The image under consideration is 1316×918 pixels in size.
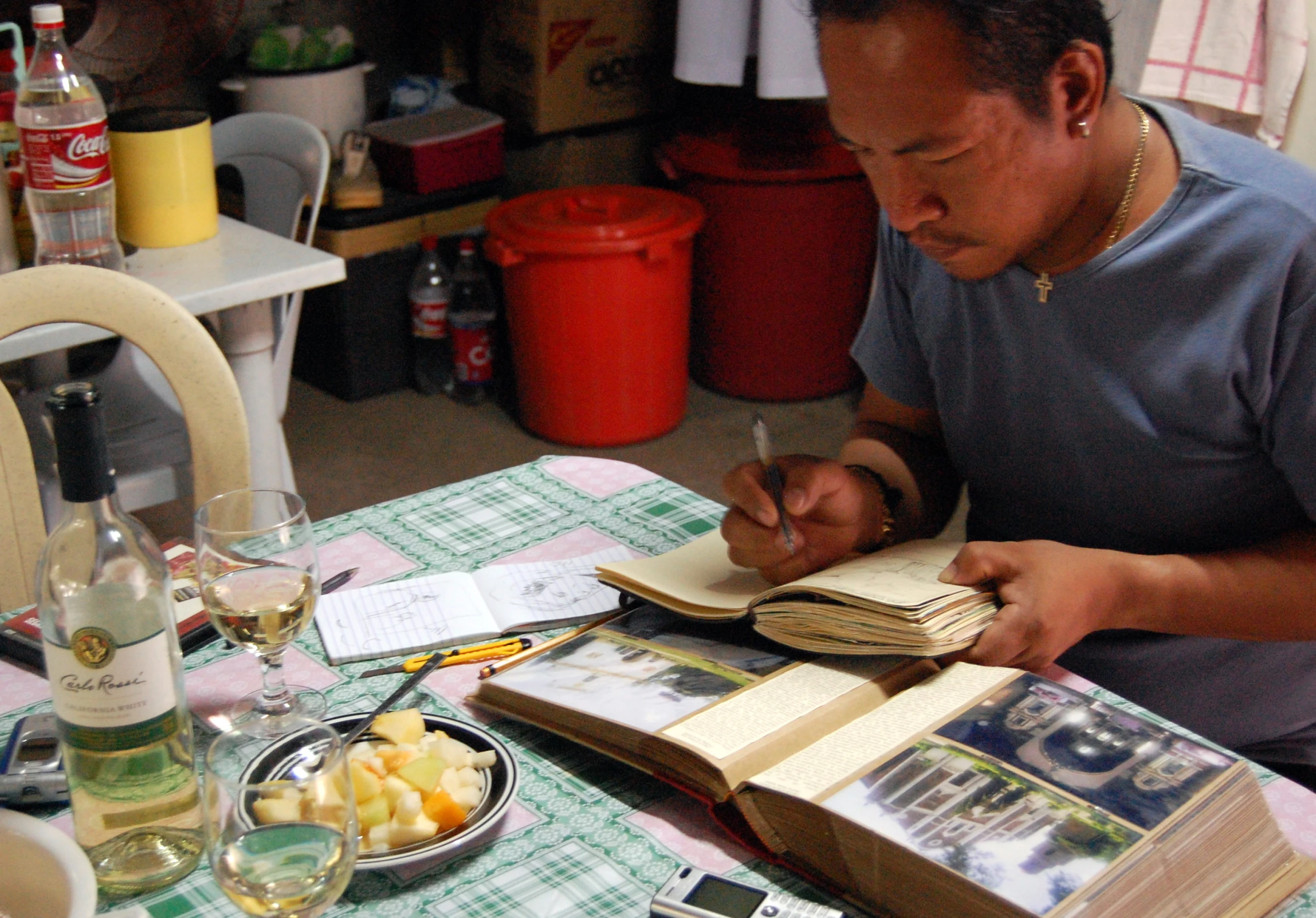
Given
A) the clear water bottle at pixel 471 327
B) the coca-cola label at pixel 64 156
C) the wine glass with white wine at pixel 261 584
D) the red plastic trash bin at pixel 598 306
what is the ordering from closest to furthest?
the wine glass with white wine at pixel 261 584
the coca-cola label at pixel 64 156
the red plastic trash bin at pixel 598 306
the clear water bottle at pixel 471 327

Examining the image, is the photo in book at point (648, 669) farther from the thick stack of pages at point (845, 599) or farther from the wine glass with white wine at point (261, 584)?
the wine glass with white wine at point (261, 584)

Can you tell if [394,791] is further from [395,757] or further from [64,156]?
[64,156]

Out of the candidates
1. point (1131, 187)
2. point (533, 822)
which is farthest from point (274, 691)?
point (1131, 187)

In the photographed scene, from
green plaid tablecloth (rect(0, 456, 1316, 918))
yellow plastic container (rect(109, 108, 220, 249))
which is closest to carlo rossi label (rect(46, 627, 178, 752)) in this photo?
green plaid tablecloth (rect(0, 456, 1316, 918))

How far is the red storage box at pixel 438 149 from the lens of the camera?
3234 mm

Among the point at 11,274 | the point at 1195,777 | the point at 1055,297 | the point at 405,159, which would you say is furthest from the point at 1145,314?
the point at 405,159

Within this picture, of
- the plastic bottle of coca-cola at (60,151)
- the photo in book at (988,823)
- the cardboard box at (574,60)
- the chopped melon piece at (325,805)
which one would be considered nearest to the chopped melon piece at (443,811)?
the chopped melon piece at (325,805)

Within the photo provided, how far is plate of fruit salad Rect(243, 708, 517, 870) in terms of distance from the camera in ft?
2.51

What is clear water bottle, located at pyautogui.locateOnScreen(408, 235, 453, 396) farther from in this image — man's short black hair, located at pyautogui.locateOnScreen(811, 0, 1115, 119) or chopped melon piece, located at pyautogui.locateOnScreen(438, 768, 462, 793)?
chopped melon piece, located at pyautogui.locateOnScreen(438, 768, 462, 793)

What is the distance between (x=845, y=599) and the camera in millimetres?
909

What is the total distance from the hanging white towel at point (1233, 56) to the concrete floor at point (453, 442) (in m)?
1.17

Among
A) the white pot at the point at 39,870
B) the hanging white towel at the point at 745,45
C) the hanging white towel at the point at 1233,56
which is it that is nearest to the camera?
the white pot at the point at 39,870

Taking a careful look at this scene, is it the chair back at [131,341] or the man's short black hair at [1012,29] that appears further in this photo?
the chair back at [131,341]

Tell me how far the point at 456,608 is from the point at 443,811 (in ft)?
1.04
